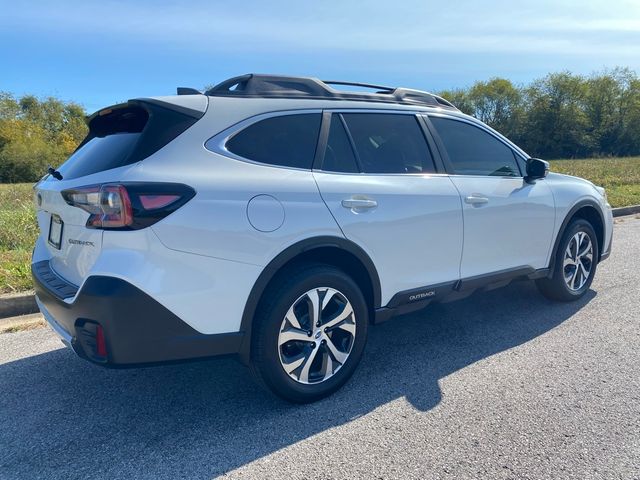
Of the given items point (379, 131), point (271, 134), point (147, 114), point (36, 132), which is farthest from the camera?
point (36, 132)

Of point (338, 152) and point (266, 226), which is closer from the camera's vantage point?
point (266, 226)

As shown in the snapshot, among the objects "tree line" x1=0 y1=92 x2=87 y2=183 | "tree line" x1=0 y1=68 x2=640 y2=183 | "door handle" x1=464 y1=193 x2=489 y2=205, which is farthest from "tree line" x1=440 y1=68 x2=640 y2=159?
"door handle" x1=464 y1=193 x2=489 y2=205

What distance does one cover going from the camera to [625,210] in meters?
10.7

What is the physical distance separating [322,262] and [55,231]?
1.58m

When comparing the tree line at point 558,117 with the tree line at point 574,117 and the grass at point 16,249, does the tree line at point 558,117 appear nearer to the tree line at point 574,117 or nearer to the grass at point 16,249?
the tree line at point 574,117

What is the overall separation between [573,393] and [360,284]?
146 centimetres

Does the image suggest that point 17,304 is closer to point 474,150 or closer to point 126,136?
point 126,136

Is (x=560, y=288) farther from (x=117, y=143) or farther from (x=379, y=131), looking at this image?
(x=117, y=143)

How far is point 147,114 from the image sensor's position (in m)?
2.74

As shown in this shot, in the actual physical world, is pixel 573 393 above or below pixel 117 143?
below

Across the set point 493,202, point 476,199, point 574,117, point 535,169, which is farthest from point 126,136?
point 574,117

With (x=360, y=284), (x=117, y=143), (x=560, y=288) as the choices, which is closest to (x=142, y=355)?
(x=117, y=143)

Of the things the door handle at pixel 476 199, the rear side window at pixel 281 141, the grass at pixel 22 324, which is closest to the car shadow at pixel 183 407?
the grass at pixel 22 324

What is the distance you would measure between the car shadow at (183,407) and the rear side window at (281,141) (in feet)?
4.81
